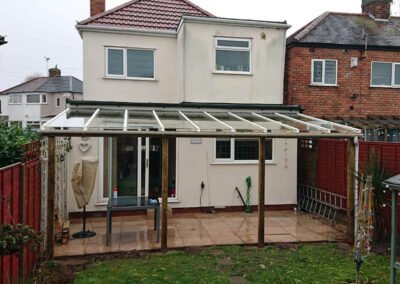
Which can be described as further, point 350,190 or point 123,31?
point 123,31

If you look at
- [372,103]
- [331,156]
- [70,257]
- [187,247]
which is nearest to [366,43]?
[372,103]

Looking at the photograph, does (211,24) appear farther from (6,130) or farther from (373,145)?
(6,130)

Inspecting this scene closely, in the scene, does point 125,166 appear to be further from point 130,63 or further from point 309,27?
point 309,27

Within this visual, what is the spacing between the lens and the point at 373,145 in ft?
30.7

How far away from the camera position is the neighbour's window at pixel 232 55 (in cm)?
1301

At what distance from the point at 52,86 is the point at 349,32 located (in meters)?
35.9

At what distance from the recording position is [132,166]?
12508mm

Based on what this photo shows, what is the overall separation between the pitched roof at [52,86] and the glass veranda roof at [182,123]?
107 ft

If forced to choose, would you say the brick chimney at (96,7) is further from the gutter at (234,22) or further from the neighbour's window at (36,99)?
the neighbour's window at (36,99)

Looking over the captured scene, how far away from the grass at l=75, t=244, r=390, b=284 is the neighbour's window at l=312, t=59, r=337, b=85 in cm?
812

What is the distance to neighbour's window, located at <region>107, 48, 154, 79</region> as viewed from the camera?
1310 cm

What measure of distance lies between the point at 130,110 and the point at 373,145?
22.7 feet

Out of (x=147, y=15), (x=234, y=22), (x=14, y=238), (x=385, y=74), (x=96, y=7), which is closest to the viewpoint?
(x=14, y=238)

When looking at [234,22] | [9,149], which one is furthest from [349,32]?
[9,149]
